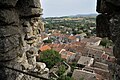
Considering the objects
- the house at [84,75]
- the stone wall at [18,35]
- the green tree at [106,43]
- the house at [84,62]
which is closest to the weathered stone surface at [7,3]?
the stone wall at [18,35]

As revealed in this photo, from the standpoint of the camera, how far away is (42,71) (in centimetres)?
785

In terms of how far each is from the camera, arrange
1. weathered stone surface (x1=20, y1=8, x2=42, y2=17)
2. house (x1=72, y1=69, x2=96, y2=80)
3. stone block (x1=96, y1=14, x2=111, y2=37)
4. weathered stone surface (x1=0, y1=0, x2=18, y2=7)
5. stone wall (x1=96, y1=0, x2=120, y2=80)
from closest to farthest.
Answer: stone wall (x1=96, y1=0, x2=120, y2=80) < stone block (x1=96, y1=14, x2=111, y2=37) < weathered stone surface (x1=0, y1=0, x2=18, y2=7) < weathered stone surface (x1=20, y1=8, x2=42, y2=17) < house (x1=72, y1=69, x2=96, y2=80)

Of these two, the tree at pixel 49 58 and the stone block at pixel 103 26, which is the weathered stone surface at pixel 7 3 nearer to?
the stone block at pixel 103 26

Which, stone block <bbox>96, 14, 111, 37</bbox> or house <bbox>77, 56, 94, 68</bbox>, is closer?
stone block <bbox>96, 14, 111, 37</bbox>

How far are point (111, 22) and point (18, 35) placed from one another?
2.87 metres

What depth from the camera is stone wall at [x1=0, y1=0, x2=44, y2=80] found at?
6.17m

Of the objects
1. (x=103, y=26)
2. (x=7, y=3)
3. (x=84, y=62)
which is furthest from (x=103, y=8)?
(x=84, y=62)

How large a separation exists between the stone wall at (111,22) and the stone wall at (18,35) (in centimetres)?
228

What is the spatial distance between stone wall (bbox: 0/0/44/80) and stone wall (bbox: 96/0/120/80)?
7.47 feet

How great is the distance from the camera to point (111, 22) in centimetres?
460

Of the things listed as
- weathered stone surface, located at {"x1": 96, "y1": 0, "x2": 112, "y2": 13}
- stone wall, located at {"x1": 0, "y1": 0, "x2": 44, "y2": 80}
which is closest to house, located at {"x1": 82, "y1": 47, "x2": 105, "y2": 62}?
stone wall, located at {"x1": 0, "y1": 0, "x2": 44, "y2": 80}

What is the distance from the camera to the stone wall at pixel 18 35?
6.17 metres

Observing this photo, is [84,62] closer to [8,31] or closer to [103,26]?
[8,31]

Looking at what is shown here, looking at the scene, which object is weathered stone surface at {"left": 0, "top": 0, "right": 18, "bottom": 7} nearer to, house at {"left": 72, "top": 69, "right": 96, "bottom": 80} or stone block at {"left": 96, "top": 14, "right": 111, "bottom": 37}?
stone block at {"left": 96, "top": 14, "right": 111, "bottom": 37}
